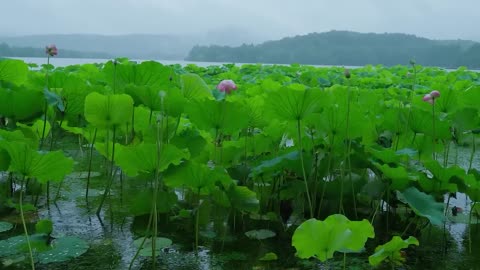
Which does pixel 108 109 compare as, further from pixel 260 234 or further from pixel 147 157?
pixel 260 234

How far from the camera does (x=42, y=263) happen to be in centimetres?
126

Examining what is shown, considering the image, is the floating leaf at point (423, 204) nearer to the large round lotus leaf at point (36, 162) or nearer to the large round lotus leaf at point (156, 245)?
the large round lotus leaf at point (156, 245)

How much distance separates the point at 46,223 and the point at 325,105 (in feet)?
2.87

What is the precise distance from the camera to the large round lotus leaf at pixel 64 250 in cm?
127

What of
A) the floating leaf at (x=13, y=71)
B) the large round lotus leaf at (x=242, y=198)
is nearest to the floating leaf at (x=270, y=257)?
the large round lotus leaf at (x=242, y=198)

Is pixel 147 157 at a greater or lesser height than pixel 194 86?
lesser

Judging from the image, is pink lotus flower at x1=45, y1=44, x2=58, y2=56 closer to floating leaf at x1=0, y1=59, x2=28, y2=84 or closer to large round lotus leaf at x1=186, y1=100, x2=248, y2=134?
floating leaf at x1=0, y1=59, x2=28, y2=84

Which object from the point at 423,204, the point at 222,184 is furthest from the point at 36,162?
the point at 423,204

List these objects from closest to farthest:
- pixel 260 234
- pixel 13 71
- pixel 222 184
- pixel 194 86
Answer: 1. pixel 222 184
2. pixel 260 234
3. pixel 194 86
4. pixel 13 71

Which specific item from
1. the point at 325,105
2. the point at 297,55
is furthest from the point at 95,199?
the point at 297,55

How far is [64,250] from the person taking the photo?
4.31ft

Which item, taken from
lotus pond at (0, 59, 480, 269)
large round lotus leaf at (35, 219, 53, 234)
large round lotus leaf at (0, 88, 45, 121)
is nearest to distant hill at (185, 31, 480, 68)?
lotus pond at (0, 59, 480, 269)

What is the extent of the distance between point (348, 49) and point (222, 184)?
25350 millimetres

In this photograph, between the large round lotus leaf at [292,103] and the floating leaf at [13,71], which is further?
the floating leaf at [13,71]
